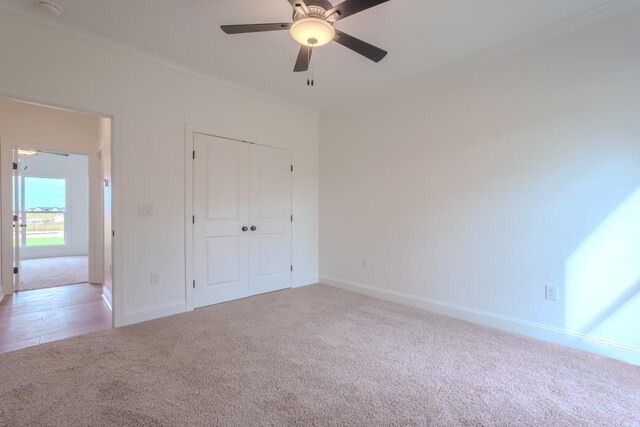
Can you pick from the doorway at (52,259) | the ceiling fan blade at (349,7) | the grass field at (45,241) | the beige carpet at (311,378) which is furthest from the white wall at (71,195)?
the ceiling fan blade at (349,7)

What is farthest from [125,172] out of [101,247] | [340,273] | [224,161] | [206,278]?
[340,273]

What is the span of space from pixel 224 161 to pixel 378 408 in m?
2.98

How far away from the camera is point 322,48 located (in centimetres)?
282

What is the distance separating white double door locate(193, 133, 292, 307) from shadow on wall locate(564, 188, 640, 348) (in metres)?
3.17

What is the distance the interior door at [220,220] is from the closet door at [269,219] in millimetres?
120

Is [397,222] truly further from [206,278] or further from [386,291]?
[206,278]

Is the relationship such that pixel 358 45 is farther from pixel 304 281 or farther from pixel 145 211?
pixel 304 281

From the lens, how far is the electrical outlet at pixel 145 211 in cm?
298

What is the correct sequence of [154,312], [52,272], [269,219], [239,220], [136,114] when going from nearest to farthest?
[136,114] < [154,312] < [239,220] < [269,219] < [52,272]

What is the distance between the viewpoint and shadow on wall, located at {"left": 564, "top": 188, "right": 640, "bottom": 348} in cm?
223

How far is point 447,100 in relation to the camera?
3229 mm

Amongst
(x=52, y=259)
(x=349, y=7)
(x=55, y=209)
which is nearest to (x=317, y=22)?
(x=349, y=7)

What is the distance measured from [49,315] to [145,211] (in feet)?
5.20

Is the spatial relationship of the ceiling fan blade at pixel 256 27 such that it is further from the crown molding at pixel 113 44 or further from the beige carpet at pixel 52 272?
the beige carpet at pixel 52 272
